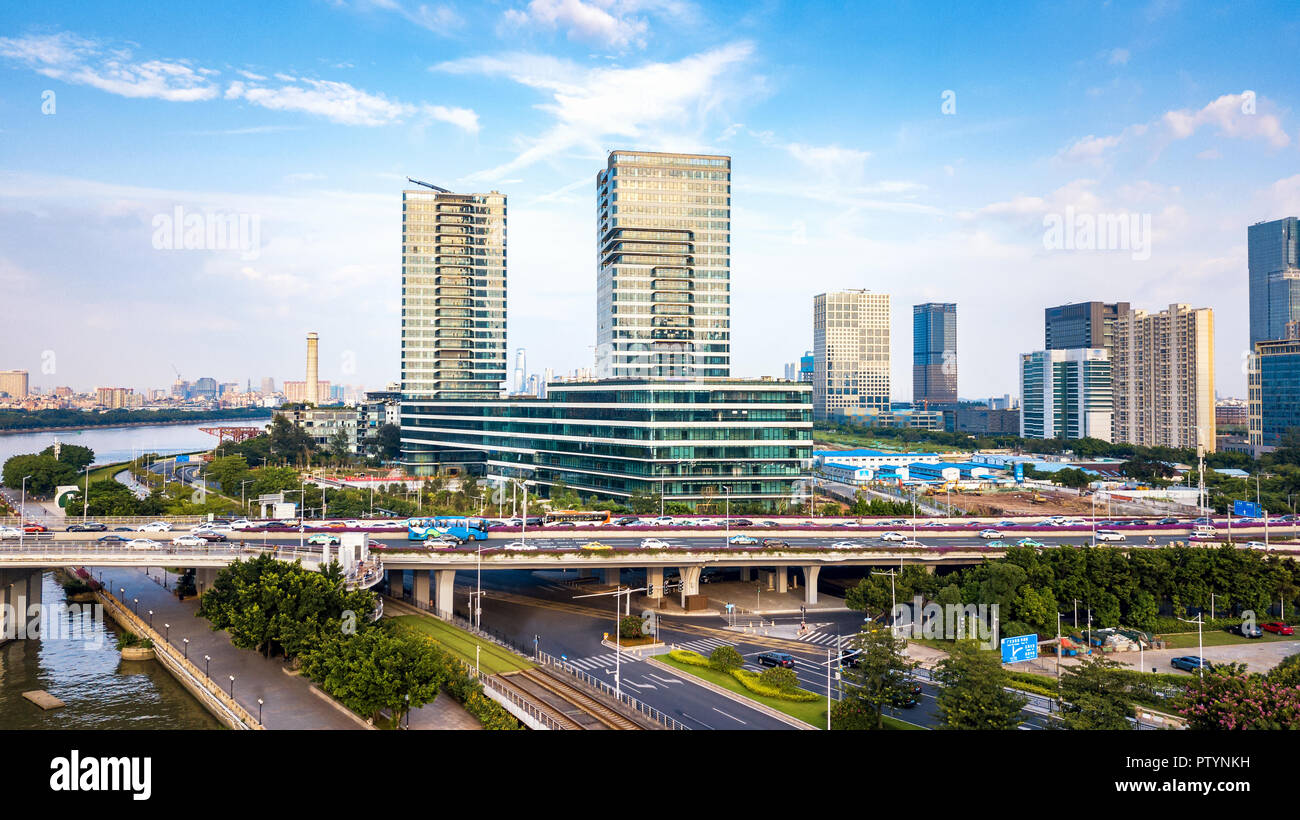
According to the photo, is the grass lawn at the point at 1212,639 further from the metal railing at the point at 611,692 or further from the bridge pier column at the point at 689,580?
the metal railing at the point at 611,692

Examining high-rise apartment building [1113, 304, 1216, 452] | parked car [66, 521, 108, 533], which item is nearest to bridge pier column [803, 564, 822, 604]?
parked car [66, 521, 108, 533]

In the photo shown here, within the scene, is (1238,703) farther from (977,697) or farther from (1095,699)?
(977,697)

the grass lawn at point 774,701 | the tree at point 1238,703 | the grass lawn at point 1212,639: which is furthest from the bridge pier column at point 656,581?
the tree at point 1238,703

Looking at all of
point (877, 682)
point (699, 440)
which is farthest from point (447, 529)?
point (699, 440)

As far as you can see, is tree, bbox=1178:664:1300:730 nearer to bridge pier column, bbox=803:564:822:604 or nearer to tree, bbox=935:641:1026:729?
tree, bbox=935:641:1026:729
